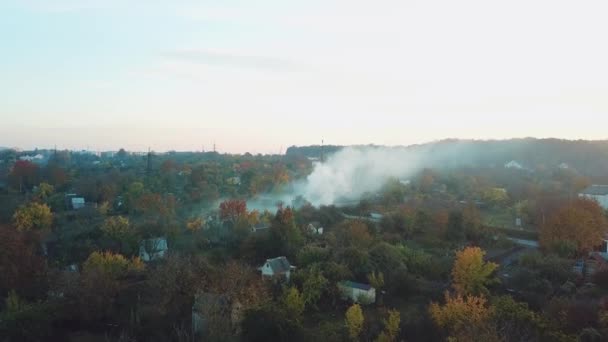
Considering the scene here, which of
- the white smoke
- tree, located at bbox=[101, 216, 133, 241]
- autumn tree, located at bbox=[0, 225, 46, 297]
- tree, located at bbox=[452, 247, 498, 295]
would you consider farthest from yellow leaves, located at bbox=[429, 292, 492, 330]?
the white smoke

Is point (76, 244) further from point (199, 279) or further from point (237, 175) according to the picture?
point (237, 175)

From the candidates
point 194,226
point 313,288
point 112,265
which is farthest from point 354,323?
point 194,226

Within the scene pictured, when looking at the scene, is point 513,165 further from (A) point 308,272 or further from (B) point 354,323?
(B) point 354,323

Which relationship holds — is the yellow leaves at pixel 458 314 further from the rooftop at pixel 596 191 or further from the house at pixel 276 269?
the rooftop at pixel 596 191

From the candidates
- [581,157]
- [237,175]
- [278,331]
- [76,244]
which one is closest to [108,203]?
[76,244]

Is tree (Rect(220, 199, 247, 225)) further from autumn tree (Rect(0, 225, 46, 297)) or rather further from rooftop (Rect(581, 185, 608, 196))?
rooftop (Rect(581, 185, 608, 196))

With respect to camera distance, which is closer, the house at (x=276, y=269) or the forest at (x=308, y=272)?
the forest at (x=308, y=272)

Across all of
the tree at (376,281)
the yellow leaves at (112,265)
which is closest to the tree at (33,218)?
the yellow leaves at (112,265)
